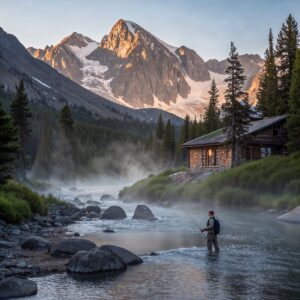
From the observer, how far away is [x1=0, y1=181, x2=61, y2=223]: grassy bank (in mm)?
20312

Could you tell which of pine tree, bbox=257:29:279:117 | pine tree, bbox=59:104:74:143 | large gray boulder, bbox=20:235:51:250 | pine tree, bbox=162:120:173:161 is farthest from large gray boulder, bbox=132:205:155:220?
pine tree, bbox=162:120:173:161

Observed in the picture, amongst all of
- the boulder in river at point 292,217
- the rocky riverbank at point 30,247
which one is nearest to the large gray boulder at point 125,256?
the rocky riverbank at point 30,247

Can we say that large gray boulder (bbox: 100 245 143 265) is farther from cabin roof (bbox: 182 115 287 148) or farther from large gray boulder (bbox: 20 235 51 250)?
cabin roof (bbox: 182 115 287 148)

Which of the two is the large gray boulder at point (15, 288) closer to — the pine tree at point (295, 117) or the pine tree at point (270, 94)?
the pine tree at point (295, 117)

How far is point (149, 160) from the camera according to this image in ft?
364

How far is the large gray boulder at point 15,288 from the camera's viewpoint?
36.0 ft

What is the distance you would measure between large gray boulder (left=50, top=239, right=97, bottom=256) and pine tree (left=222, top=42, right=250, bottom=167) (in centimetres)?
3056

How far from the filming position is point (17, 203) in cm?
2197

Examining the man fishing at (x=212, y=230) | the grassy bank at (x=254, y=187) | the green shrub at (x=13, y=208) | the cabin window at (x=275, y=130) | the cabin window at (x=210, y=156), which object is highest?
the cabin window at (x=275, y=130)

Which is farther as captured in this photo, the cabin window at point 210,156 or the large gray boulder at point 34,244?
the cabin window at point 210,156

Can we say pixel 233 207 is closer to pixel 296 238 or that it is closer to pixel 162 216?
pixel 162 216

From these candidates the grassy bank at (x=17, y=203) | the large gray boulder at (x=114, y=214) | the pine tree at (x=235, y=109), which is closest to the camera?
the grassy bank at (x=17, y=203)

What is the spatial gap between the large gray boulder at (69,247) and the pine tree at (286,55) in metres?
38.0

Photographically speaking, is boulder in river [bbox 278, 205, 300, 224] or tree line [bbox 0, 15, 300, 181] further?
tree line [bbox 0, 15, 300, 181]
